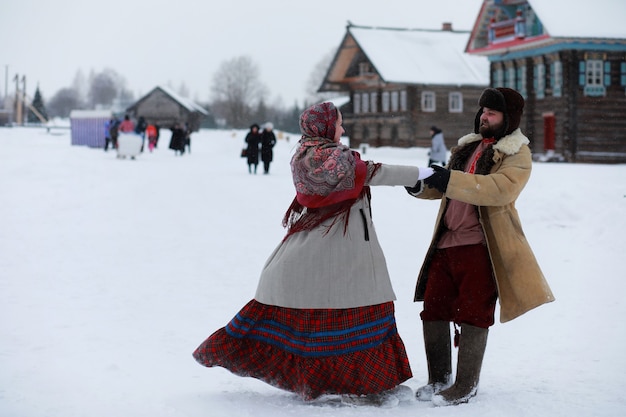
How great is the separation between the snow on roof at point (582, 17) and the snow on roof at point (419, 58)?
1177 centimetres

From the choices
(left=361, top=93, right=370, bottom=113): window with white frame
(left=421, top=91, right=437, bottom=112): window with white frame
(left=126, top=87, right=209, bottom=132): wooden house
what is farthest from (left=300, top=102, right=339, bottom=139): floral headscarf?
(left=126, top=87, right=209, bottom=132): wooden house

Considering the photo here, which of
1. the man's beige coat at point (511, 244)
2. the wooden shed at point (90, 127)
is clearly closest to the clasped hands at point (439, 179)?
the man's beige coat at point (511, 244)

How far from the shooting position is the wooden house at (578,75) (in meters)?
25.4

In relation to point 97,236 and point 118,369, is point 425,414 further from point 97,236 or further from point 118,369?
point 97,236

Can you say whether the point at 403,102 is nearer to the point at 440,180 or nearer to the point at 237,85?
the point at 440,180

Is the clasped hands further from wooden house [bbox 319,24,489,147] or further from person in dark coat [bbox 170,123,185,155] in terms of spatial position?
wooden house [bbox 319,24,489,147]

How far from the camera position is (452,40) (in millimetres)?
42531

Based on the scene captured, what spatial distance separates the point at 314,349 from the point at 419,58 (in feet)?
122

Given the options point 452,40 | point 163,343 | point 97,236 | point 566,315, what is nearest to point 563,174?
point 97,236

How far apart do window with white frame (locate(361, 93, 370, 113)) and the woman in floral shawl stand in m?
38.9

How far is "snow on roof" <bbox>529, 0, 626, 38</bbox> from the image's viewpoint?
2502 centimetres

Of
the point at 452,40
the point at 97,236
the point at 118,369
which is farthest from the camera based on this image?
the point at 452,40

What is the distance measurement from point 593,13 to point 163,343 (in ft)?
77.1

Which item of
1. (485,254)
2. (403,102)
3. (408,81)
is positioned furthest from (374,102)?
(485,254)
